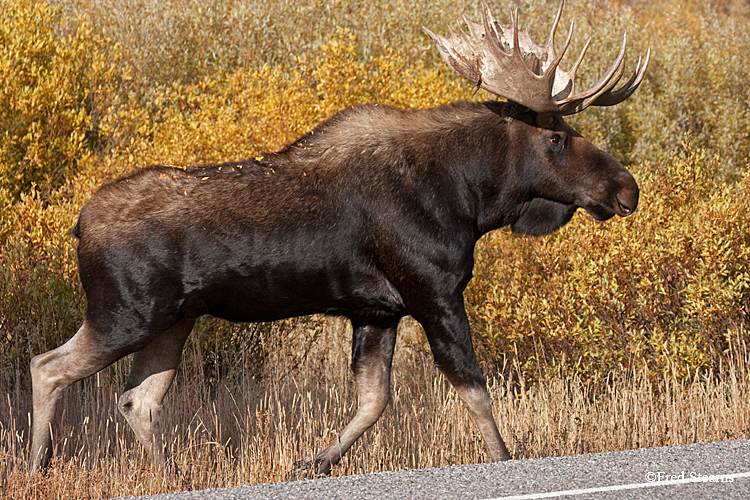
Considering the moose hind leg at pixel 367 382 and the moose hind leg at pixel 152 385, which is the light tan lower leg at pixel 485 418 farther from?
the moose hind leg at pixel 152 385

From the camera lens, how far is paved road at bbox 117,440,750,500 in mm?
4441

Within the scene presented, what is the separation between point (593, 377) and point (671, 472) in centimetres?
412

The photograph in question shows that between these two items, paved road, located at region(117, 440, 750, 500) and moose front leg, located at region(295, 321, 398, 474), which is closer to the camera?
paved road, located at region(117, 440, 750, 500)

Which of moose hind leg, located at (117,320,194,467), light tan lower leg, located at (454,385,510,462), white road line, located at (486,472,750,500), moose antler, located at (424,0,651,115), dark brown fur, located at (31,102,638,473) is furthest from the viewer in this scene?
moose hind leg, located at (117,320,194,467)

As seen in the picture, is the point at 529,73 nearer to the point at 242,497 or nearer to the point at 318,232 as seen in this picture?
the point at 318,232

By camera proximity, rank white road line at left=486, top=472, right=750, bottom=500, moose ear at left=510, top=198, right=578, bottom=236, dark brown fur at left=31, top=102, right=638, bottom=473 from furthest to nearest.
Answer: moose ear at left=510, top=198, right=578, bottom=236, dark brown fur at left=31, top=102, right=638, bottom=473, white road line at left=486, top=472, right=750, bottom=500

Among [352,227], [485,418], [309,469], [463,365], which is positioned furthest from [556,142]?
[309,469]

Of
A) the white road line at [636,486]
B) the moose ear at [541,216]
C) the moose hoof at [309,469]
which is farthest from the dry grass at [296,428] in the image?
the white road line at [636,486]

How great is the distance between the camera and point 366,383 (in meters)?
6.17

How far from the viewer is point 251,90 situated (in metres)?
12.4

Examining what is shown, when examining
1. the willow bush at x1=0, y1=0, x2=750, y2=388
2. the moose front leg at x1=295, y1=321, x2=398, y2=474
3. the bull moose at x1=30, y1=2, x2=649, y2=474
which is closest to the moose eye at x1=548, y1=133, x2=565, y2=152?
the bull moose at x1=30, y1=2, x2=649, y2=474

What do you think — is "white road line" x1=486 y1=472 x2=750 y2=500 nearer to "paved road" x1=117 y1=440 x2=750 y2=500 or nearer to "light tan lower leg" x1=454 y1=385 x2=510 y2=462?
"paved road" x1=117 y1=440 x2=750 y2=500

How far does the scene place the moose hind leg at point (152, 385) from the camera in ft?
19.7

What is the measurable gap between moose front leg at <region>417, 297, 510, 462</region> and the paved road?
0.49m
